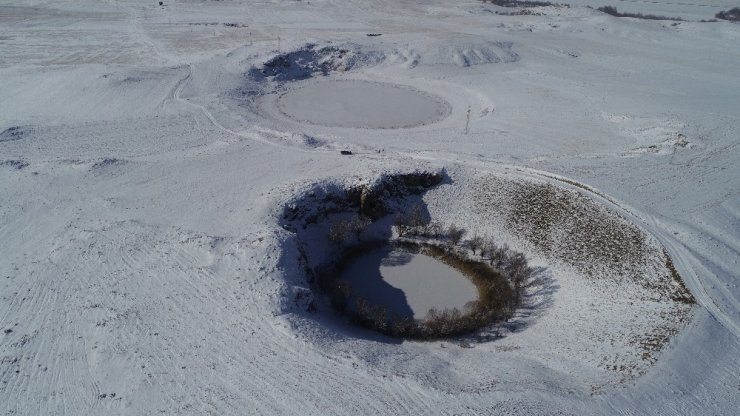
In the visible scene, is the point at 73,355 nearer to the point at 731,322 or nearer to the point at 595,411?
the point at 595,411

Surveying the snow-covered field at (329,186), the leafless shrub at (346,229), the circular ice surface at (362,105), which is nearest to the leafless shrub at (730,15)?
the snow-covered field at (329,186)

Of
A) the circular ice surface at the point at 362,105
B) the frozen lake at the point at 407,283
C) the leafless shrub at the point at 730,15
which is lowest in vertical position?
the frozen lake at the point at 407,283

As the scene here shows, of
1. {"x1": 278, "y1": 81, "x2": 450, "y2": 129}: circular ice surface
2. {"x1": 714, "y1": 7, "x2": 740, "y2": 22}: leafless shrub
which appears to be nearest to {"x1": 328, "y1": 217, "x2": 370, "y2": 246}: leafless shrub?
{"x1": 278, "y1": 81, "x2": 450, "y2": 129}: circular ice surface

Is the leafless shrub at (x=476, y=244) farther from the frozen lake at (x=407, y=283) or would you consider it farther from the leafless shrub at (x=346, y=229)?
the leafless shrub at (x=346, y=229)

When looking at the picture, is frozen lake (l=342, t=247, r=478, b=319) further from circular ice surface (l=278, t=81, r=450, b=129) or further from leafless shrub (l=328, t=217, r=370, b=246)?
circular ice surface (l=278, t=81, r=450, b=129)

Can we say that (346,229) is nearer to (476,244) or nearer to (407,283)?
(407,283)

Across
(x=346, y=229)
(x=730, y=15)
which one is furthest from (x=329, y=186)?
(x=730, y=15)
